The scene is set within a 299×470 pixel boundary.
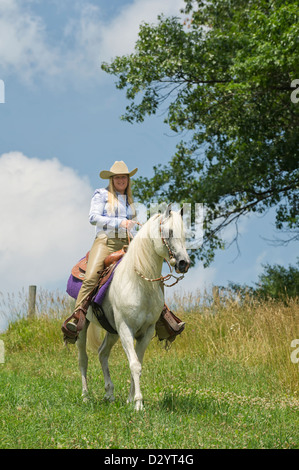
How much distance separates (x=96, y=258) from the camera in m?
7.24

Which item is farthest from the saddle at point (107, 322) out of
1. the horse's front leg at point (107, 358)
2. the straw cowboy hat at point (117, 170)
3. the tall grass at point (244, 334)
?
the tall grass at point (244, 334)

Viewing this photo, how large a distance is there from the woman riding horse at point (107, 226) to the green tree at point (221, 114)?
8.19 meters

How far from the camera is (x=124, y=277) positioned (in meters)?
6.55

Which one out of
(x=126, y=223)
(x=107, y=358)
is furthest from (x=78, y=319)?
(x=126, y=223)

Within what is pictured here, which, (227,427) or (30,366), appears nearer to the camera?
(227,427)

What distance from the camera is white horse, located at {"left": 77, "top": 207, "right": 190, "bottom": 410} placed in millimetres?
5887

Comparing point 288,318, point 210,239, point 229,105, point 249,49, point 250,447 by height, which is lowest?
point 250,447

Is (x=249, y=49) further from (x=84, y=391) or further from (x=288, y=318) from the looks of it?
(x=84, y=391)

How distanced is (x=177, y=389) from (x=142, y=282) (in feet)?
7.06

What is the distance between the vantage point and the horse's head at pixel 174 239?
5.74 m

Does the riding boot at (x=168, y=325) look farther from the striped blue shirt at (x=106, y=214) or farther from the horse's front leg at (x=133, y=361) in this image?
the striped blue shirt at (x=106, y=214)

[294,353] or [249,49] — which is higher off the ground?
[249,49]
